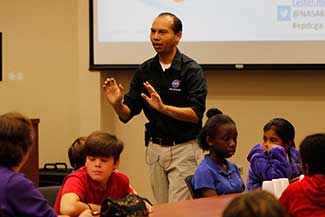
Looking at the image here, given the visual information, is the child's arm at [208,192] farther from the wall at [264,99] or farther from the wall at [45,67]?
the wall at [45,67]

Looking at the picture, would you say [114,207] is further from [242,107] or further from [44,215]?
[242,107]

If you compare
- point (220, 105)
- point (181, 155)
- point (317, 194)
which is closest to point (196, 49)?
point (220, 105)

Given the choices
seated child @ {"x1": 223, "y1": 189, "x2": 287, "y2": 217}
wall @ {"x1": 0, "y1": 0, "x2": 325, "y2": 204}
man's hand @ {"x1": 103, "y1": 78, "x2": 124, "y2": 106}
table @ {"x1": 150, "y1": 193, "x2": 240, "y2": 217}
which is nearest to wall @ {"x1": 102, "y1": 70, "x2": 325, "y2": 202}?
wall @ {"x1": 0, "y1": 0, "x2": 325, "y2": 204}

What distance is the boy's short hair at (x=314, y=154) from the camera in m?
2.41

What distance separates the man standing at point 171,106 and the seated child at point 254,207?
2.35 metres

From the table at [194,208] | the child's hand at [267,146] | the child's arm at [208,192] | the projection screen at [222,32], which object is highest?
the projection screen at [222,32]

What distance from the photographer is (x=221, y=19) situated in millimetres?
5043

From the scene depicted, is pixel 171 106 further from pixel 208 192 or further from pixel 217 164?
pixel 208 192

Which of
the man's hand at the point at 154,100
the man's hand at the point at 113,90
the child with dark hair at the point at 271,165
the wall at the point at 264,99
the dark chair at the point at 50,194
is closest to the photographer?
the dark chair at the point at 50,194

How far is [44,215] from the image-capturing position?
6.99ft

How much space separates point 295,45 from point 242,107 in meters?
0.68

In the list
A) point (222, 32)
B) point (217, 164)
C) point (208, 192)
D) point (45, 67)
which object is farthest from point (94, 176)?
point (45, 67)

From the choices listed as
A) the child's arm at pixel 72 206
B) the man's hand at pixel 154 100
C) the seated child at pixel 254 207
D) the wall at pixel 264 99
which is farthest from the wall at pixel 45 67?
the seated child at pixel 254 207

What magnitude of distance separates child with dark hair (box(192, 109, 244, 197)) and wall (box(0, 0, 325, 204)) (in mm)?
1863
